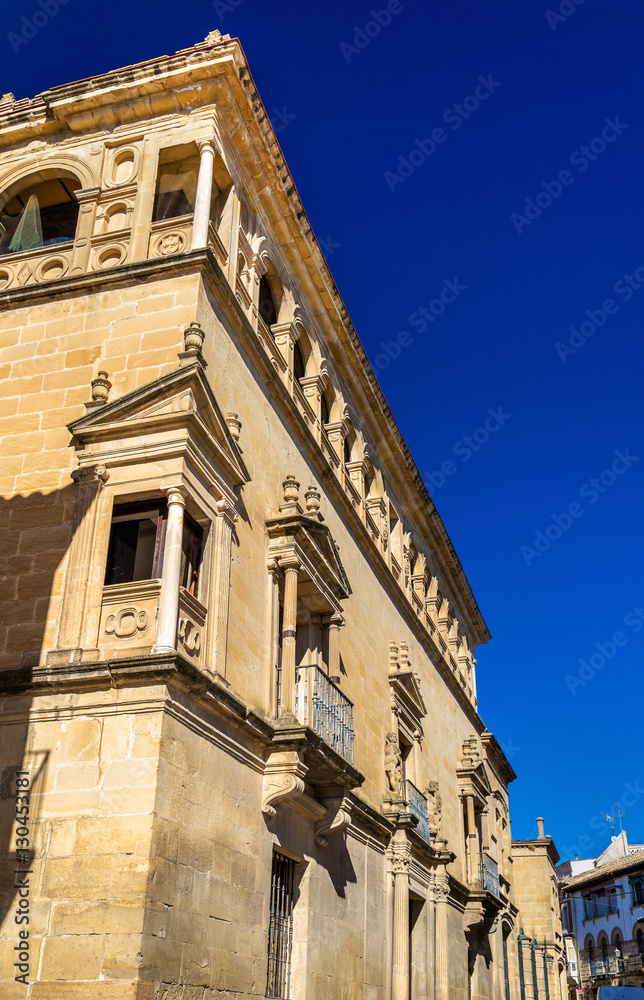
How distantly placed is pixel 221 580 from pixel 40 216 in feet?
20.8

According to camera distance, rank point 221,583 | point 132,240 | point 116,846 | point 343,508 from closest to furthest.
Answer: point 116,846, point 221,583, point 132,240, point 343,508

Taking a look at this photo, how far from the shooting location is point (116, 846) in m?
7.52

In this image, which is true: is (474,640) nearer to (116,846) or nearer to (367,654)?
(367,654)

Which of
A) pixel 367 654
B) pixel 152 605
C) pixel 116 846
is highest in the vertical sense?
pixel 367 654

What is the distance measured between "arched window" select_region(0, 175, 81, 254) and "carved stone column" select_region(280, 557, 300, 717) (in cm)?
491

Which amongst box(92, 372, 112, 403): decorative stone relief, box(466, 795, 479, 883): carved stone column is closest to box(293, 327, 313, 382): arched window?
box(92, 372, 112, 403): decorative stone relief

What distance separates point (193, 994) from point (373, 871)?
20.3 feet

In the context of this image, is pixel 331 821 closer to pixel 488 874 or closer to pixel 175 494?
pixel 175 494

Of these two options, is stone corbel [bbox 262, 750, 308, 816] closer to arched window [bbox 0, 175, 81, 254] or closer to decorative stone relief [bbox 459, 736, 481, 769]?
arched window [bbox 0, 175, 81, 254]

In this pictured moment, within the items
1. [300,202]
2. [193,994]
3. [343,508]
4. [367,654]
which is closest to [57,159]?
[300,202]

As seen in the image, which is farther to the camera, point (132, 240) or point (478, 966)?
point (478, 966)

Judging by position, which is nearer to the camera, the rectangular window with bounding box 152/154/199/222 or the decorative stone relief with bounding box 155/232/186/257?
the decorative stone relief with bounding box 155/232/186/257

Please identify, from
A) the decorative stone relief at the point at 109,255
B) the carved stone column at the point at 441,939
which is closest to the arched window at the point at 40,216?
the decorative stone relief at the point at 109,255

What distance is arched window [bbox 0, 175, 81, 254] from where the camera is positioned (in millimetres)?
12094
